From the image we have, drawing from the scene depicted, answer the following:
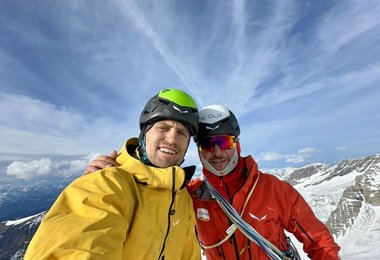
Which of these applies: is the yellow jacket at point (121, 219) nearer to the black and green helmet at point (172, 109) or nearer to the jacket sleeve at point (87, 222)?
the jacket sleeve at point (87, 222)

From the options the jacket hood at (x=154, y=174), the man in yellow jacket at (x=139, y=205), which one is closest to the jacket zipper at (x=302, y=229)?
the man in yellow jacket at (x=139, y=205)

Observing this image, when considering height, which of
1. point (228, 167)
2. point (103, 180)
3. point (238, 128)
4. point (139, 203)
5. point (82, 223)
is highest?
point (238, 128)

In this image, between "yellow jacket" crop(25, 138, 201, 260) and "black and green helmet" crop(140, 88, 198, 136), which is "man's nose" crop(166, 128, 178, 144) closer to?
"black and green helmet" crop(140, 88, 198, 136)

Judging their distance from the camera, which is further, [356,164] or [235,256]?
[356,164]

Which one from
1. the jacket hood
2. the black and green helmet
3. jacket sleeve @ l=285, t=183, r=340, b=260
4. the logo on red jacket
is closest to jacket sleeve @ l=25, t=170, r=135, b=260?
the jacket hood

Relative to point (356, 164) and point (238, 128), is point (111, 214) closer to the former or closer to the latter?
point (238, 128)

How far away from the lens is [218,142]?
6.06 metres

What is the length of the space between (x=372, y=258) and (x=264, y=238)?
15.5 metres

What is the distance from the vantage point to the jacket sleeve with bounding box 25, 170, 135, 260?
228cm

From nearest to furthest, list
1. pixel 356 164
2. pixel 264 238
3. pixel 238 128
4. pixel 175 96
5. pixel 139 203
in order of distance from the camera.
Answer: pixel 139 203, pixel 175 96, pixel 264 238, pixel 238 128, pixel 356 164

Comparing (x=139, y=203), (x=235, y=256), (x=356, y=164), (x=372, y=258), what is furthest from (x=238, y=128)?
(x=356, y=164)

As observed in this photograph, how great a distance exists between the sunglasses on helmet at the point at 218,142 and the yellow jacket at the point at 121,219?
1.72m

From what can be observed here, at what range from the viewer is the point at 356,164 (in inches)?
6235

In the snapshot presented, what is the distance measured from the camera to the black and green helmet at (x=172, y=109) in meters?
4.62
